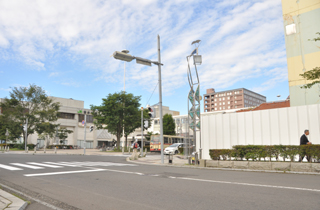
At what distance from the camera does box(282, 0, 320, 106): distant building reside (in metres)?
19.7

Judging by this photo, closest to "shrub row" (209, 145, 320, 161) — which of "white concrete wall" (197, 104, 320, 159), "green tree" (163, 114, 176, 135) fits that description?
"white concrete wall" (197, 104, 320, 159)

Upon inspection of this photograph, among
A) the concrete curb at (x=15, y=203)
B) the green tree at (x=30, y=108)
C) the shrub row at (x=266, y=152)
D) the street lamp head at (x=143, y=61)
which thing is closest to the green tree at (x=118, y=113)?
the green tree at (x=30, y=108)

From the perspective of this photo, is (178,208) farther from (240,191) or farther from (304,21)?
(304,21)

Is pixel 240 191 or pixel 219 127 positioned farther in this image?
pixel 219 127

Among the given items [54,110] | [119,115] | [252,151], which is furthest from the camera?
[54,110]

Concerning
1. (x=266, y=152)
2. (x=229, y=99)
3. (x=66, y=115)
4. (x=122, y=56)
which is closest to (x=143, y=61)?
(x=122, y=56)

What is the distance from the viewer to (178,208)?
4805 millimetres

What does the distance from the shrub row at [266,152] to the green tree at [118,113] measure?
97.9ft

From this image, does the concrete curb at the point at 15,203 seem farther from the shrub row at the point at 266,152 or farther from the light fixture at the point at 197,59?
the light fixture at the point at 197,59

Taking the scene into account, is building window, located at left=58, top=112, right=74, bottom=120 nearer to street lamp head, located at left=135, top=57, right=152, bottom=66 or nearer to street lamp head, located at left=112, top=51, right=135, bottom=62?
street lamp head, located at left=135, top=57, right=152, bottom=66

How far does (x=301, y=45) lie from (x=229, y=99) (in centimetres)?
12587

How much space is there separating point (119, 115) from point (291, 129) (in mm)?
31491

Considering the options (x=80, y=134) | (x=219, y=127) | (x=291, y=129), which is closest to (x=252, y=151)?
(x=291, y=129)

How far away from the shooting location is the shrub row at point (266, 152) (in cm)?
1047
